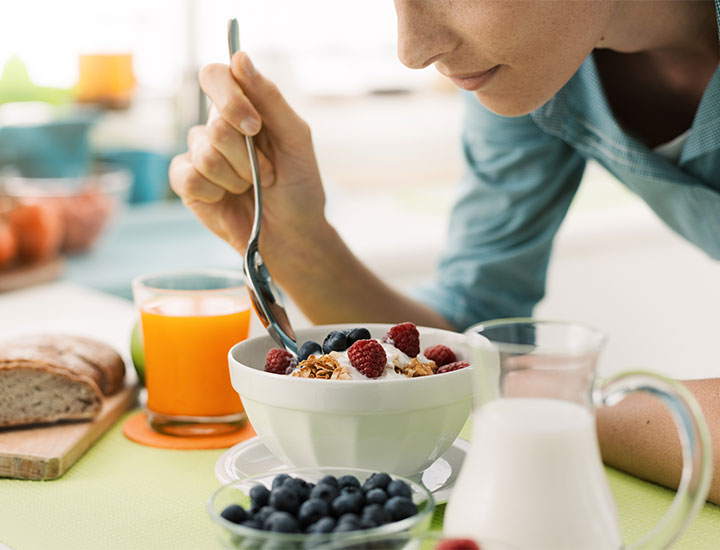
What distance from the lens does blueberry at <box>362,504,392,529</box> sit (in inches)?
21.9

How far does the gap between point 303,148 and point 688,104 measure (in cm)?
Answer: 55

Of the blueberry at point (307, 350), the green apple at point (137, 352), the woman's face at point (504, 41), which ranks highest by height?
the woman's face at point (504, 41)

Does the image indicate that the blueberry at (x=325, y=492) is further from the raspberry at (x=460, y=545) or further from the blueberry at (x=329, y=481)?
the raspberry at (x=460, y=545)

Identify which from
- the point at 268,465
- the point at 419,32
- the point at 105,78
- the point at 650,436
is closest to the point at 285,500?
the point at 268,465

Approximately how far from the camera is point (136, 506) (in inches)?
29.9

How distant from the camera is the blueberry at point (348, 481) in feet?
2.00

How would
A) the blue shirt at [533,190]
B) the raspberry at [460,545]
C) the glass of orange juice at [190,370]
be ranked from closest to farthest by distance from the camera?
the raspberry at [460,545]
the glass of orange juice at [190,370]
the blue shirt at [533,190]

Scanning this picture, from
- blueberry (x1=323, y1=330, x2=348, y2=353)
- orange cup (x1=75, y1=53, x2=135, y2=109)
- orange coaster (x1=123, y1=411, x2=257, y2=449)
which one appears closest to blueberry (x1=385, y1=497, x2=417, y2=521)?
blueberry (x1=323, y1=330, x2=348, y2=353)

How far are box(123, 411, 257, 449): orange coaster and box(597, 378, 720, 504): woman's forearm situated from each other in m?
0.35

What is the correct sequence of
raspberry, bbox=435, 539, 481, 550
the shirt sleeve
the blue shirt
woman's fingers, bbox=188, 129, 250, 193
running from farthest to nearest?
the shirt sleeve → the blue shirt → woman's fingers, bbox=188, 129, 250, 193 → raspberry, bbox=435, 539, 481, 550

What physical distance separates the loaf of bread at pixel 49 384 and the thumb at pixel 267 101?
331 millimetres

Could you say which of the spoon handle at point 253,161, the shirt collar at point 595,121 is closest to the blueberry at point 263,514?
the spoon handle at point 253,161

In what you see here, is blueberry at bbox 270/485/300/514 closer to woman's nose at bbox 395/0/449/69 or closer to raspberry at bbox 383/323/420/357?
raspberry at bbox 383/323/420/357

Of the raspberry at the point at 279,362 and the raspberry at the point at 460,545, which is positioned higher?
the raspberry at the point at 279,362
